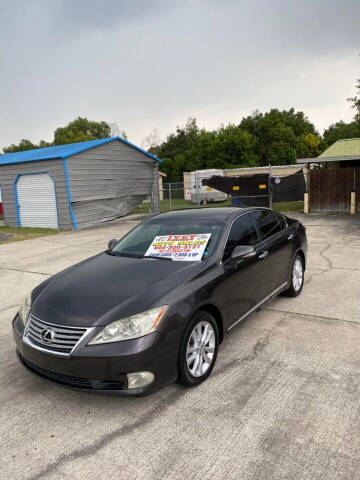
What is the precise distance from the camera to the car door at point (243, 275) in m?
3.77

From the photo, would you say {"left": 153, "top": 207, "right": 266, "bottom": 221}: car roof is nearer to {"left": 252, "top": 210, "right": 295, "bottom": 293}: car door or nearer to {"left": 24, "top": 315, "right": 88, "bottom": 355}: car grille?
{"left": 252, "top": 210, "right": 295, "bottom": 293}: car door

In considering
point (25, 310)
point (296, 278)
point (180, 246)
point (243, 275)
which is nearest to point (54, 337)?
point (25, 310)

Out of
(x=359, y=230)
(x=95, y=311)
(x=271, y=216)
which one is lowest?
(x=359, y=230)

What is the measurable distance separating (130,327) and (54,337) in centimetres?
61

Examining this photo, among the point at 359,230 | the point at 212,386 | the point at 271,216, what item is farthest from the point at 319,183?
the point at 212,386

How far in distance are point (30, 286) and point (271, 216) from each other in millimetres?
4638

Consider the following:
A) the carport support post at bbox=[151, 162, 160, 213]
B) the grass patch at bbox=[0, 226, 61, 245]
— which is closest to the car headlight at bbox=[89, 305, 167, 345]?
the grass patch at bbox=[0, 226, 61, 245]

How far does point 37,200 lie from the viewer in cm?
1742

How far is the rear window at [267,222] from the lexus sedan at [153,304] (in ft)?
0.14

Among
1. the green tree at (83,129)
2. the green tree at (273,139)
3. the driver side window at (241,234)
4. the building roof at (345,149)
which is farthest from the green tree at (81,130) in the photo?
the driver side window at (241,234)

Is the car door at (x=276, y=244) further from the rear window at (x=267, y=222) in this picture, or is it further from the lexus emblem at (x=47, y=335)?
the lexus emblem at (x=47, y=335)

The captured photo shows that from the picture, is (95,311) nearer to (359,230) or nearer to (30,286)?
(30,286)

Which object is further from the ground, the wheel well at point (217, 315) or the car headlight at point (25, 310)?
the car headlight at point (25, 310)

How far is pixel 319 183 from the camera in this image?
16969 millimetres
